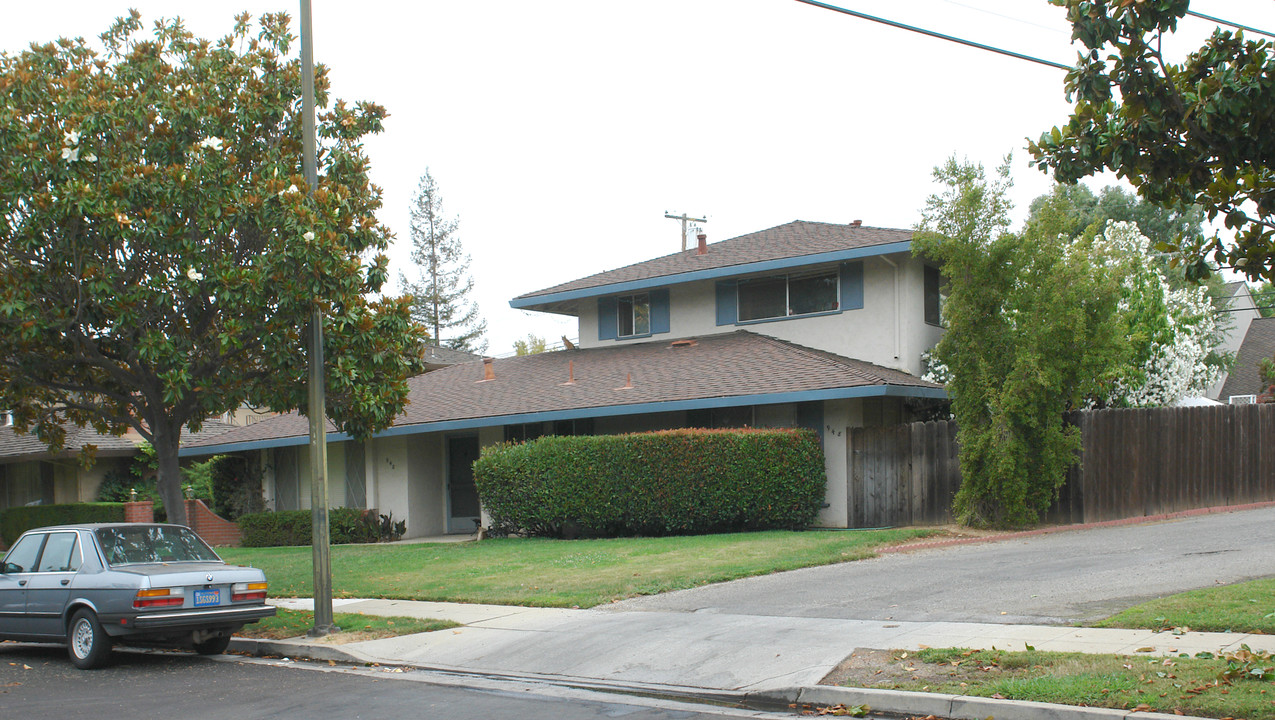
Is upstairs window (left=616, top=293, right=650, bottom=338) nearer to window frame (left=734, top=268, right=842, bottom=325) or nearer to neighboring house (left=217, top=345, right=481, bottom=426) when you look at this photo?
window frame (left=734, top=268, right=842, bottom=325)

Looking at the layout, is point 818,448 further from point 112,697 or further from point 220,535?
point 220,535

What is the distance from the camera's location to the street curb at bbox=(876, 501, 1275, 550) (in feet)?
53.5

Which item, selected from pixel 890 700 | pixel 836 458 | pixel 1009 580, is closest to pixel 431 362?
pixel 836 458

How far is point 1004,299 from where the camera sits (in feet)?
57.2

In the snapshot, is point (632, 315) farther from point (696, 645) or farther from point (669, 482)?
point (696, 645)

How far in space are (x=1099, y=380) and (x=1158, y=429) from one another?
9.52ft

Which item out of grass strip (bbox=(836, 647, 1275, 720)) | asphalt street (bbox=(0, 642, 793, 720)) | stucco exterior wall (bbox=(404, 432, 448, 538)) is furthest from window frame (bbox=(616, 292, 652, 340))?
grass strip (bbox=(836, 647, 1275, 720))

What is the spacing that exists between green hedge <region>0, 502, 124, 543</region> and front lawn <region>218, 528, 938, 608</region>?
975cm

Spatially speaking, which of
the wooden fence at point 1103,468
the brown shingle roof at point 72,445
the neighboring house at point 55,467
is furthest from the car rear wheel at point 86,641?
the neighboring house at point 55,467

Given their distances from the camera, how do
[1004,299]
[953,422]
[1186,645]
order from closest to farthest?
[1186,645] < [1004,299] < [953,422]

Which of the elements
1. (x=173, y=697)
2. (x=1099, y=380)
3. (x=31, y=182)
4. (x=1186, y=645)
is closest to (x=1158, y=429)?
(x=1099, y=380)

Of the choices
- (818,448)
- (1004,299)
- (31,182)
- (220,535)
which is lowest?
(220,535)

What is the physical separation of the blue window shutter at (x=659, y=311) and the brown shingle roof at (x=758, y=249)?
551 mm

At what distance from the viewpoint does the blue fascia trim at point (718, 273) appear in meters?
21.2
